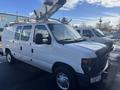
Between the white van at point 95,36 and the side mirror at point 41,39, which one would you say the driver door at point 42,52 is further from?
the white van at point 95,36

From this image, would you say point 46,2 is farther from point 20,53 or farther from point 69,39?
point 69,39

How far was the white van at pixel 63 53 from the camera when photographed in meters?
5.66

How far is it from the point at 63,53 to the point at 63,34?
0.93 m

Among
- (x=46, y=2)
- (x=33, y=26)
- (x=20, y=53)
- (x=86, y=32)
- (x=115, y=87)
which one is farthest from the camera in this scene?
(x=46, y=2)

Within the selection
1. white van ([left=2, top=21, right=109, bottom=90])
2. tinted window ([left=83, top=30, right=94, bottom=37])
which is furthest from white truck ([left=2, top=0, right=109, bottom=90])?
tinted window ([left=83, top=30, right=94, bottom=37])

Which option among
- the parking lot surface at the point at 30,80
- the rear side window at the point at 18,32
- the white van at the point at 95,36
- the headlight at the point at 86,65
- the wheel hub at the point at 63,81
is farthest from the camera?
the white van at the point at 95,36

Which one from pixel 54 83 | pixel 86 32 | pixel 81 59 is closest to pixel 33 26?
pixel 54 83

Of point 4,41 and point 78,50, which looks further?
point 4,41

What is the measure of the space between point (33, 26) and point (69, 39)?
1.59 metres

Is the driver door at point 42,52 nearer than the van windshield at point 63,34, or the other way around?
the van windshield at point 63,34

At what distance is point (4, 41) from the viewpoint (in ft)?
32.2

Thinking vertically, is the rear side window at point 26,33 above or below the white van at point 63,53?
above

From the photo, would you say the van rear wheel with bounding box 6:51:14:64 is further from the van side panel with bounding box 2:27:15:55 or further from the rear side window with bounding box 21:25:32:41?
the rear side window with bounding box 21:25:32:41

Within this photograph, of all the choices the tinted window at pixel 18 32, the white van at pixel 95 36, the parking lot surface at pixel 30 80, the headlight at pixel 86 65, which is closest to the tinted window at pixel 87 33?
the white van at pixel 95 36
